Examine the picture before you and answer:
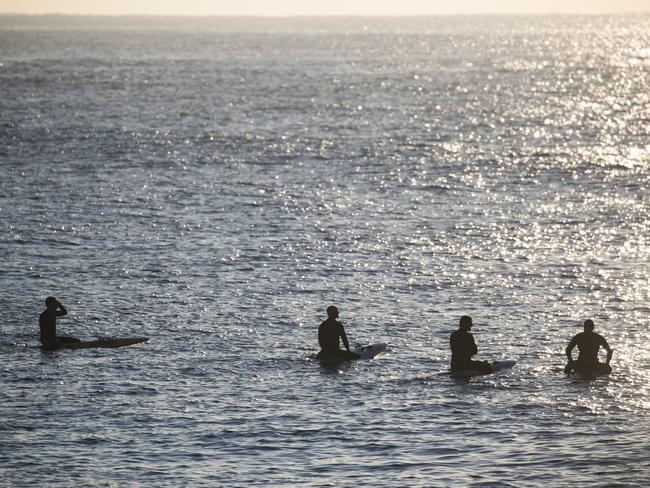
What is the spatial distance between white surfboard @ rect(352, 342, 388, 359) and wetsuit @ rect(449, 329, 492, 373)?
320 centimetres

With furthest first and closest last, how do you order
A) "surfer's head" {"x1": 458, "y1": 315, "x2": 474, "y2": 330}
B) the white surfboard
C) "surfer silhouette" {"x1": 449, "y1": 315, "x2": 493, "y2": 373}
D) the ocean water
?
the white surfboard < "surfer silhouette" {"x1": 449, "y1": 315, "x2": 493, "y2": 373} < "surfer's head" {"x1": 458, "y1": 315, "x2": 474, "y2": 330} < the ocean water

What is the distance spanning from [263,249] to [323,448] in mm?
26978

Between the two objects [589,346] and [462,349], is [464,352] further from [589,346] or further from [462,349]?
[589,346]

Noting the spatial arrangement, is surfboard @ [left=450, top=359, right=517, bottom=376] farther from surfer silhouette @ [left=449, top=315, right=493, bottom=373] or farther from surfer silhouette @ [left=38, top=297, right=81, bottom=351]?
surfer silhouette @ [left=38, top=297, right=81, bottom=351]

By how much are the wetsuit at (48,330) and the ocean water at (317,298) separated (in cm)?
50

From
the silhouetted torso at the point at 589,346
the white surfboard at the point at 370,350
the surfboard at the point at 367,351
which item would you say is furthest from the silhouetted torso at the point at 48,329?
the silhouetted torso at the point at 589,346

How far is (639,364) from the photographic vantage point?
38.2 meters

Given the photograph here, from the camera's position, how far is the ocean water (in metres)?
31.3

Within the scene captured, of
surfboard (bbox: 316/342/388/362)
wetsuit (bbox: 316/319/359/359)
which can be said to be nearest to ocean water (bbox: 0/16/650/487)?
surfboard (bbox: 316/342/388/362)

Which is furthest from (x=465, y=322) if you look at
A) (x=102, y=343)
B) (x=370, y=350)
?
(x=102, y=343)

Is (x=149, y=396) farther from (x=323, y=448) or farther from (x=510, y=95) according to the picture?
(x=510, y=95)

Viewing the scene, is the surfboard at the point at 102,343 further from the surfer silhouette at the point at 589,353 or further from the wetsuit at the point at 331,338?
the surfer silhouette at the point at 589,353

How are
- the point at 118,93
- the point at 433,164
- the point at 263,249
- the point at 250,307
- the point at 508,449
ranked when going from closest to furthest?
the point at 508,449 → the point at 250,307 → the point at 263,249 → the point at 433,164 → the point at 118,93

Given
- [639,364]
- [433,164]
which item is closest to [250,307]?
[639,364]
